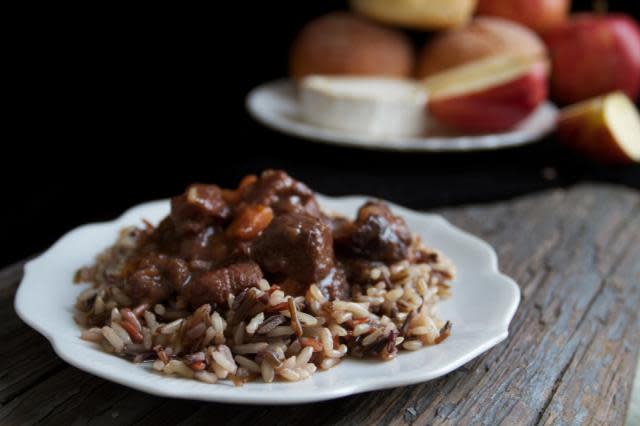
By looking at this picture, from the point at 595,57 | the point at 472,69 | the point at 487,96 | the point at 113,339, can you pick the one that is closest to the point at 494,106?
the point at 487,96

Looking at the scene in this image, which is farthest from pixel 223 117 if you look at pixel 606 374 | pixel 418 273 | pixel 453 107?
pixel 606 374

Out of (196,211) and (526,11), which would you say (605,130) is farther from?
(196,211)

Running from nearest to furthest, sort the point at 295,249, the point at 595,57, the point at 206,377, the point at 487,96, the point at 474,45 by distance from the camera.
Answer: the point at 206,377 < the point at 295,249 < the point at 487,96 < the point at 474,45 < the point at 595,57

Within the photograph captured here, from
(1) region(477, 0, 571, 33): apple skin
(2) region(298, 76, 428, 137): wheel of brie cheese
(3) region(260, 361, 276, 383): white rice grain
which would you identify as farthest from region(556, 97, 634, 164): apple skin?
(3) region(260, 361, 276, 383): white rice grain

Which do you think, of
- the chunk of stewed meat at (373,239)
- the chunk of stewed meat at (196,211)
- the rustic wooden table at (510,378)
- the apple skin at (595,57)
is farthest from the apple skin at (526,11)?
the chunk of stewed meat at (196,211)

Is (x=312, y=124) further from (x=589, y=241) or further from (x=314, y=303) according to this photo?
(x=314, y=303)
